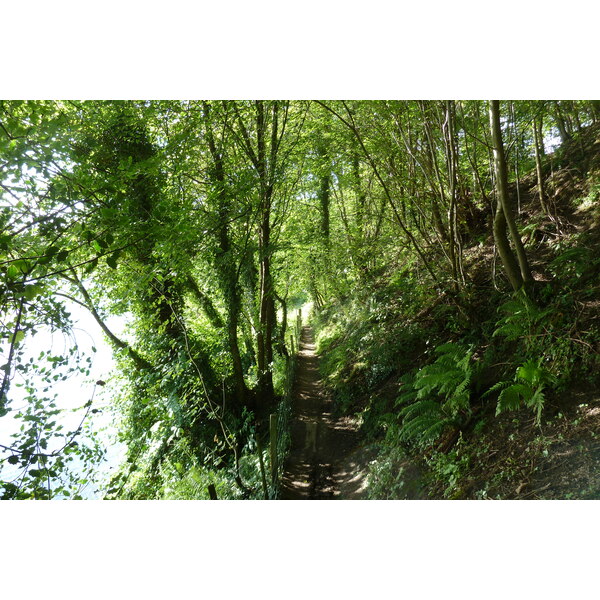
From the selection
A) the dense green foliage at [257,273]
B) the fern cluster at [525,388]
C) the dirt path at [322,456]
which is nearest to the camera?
the dense green foliage at [257,273]

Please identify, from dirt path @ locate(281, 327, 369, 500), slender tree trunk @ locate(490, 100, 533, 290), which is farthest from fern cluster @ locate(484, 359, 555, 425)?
dirt path @ locate(281, 327, 369, 500)

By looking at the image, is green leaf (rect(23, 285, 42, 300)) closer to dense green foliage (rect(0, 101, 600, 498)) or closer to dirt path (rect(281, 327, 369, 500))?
dense green foliage (rect(0, 101, 600, 498))

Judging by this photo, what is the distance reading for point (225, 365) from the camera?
12.2 ft

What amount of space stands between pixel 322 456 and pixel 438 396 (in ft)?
3.14

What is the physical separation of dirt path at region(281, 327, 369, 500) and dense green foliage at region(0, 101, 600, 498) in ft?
0.49

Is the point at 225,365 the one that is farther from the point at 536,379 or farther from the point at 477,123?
the point at 477,123

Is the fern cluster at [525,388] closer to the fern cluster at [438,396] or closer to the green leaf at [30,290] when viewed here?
the fern cluster at [438,396]

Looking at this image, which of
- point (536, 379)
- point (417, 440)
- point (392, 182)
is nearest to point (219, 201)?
point (392, 182)

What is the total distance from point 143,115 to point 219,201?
92cm

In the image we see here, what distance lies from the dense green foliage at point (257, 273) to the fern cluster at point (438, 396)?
0.6 inches

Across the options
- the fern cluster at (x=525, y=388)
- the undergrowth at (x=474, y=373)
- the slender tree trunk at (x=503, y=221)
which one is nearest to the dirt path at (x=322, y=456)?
the undergrowth at (x=474, y=373)

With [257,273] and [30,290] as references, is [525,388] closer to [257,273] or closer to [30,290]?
[30,290]

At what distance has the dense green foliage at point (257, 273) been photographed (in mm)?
2041

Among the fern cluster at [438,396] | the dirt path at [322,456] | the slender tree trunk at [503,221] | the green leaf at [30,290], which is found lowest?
the dirt path at [322,456]
